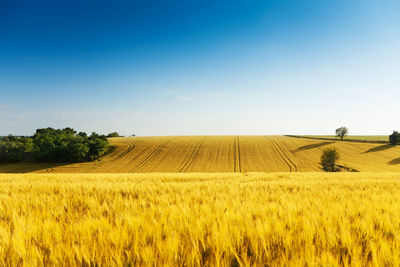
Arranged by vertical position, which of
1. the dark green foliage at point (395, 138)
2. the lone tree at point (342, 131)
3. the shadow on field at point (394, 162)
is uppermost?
the lone tree at point (342, 131)

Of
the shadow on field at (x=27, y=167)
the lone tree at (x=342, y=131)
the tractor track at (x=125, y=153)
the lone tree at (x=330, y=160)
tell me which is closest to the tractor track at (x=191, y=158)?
the tractor track at (x=125, y=153)

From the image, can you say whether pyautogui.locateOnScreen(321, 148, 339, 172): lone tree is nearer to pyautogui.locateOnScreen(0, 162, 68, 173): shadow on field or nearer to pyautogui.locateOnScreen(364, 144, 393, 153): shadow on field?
pyautogui.locateOnScreen(364, 144, 393, 153): shadow on field

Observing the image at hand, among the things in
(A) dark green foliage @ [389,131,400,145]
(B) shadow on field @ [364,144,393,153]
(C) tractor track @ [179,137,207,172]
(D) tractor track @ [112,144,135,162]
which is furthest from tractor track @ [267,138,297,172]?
(D) tractor track @ [112,144,135,162]

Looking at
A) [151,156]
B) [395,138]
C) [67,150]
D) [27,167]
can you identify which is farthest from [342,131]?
[27,167]

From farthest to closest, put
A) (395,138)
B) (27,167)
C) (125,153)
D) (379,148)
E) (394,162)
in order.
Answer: (395,138) → (125,153) → (379,148) → (27,167) → (394,162)

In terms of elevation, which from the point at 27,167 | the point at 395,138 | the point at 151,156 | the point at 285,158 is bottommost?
the point at 27,167

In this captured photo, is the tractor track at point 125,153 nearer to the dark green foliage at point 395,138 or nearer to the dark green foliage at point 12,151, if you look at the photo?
the dark green foliage at point 12,151

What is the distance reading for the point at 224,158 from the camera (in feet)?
160

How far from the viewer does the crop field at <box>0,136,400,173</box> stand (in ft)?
135

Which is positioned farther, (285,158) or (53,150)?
(53,150)

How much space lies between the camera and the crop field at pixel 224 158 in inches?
1620

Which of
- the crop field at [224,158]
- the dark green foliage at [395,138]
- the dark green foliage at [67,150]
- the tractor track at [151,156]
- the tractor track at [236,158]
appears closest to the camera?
the crop field at [224,158]

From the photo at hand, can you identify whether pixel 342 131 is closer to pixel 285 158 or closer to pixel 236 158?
pixel 285 158

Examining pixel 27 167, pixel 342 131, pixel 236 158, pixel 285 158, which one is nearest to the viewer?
pixel 27 167
